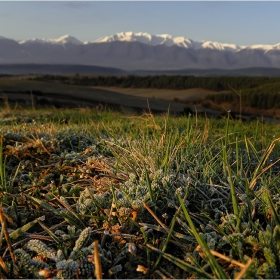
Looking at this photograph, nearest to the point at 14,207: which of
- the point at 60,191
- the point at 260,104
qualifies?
the point at 60,191

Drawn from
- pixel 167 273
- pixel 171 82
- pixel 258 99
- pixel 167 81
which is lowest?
pixel 258 99

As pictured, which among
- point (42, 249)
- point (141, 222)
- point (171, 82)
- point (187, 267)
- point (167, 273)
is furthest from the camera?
point (171, 82)

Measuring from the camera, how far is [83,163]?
3.40 meters

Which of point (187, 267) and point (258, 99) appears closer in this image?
point (187, 267)

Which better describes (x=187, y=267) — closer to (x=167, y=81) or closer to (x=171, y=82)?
(x=171, y=82)

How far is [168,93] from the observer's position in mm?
90375

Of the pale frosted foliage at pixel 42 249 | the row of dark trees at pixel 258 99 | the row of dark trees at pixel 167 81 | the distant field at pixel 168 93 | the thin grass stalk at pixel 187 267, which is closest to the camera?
the thin grass stalk at pixel 187 267

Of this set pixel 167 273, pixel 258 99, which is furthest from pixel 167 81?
pixel 167 273

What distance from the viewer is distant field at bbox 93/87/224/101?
85.2m

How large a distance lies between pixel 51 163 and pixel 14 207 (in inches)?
45.5

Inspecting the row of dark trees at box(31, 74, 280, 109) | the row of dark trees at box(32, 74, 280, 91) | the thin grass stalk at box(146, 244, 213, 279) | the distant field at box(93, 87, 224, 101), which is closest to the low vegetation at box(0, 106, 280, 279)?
the thin grass stalk at box(146, 244, 213, 279)

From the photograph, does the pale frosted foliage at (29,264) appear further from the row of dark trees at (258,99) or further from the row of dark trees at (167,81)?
the row of dark trees at (167,81)

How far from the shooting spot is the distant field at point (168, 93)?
8519 centimetres

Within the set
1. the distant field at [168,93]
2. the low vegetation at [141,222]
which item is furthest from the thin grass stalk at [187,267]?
the distant field at [168,93]
